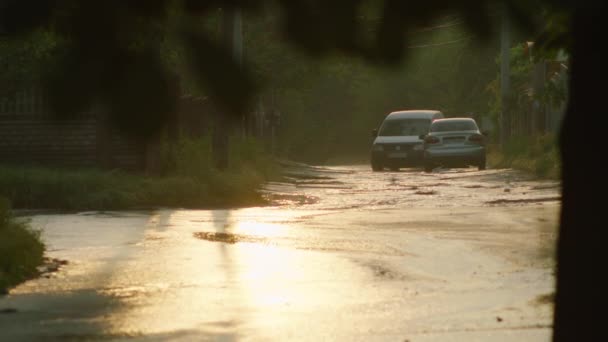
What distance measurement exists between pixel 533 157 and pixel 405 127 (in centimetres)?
653

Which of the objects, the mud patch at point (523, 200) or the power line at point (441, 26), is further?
the mud patch at point (523, 200)

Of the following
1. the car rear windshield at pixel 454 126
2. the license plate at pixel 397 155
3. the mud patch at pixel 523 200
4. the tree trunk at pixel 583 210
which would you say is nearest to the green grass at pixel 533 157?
the car rear windshield at pixel 454 126

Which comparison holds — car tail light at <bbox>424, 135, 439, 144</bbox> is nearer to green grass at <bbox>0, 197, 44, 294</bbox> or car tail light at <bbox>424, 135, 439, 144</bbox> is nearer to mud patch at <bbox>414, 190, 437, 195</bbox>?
mud patch at <bbox>414, 190, 437, 195</bbox>

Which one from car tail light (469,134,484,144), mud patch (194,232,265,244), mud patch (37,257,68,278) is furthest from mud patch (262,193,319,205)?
car tail light (469,134,484,144)

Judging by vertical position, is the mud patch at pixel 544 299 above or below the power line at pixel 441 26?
below

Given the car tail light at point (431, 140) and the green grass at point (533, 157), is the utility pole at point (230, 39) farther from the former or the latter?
the car tail light at point (431, 140)

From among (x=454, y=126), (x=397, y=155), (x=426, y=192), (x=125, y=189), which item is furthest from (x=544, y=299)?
(x=397, y=155)

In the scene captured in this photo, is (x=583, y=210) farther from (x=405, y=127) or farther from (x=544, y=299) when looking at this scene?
(x=405, y=127)

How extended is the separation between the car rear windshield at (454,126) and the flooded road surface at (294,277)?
57.0ft

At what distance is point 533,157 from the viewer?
32250 millimetres

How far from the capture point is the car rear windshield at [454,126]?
35625mm

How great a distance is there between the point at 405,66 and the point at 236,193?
1743cm

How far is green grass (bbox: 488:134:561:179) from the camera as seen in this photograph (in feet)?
90.1

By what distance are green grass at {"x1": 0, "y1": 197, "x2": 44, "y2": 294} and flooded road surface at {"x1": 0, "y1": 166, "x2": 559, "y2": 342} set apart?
204mm
